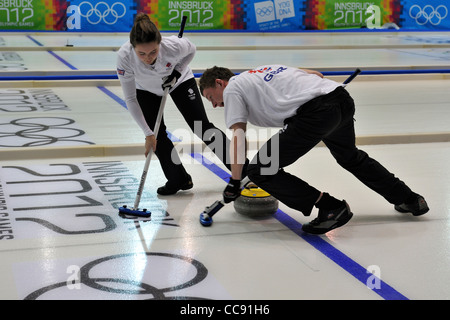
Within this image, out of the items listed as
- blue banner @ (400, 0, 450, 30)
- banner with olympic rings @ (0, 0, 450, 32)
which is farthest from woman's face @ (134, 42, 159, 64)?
blue banner @ (400, 0, 450, 30)

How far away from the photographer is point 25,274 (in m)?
3.40

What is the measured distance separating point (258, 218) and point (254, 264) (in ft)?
2.56

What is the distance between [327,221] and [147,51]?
1431 mm

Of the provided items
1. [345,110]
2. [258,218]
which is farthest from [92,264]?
[345,110]

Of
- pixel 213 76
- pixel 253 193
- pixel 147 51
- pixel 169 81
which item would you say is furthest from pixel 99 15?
pixel 213 76

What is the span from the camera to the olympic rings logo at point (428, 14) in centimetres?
1809

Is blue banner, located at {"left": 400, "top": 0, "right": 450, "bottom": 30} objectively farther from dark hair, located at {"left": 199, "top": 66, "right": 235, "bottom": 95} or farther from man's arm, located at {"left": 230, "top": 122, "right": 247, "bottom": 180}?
man's arm, located at {"left": 230, "top": 122, "right": 247, "bottom": 180}

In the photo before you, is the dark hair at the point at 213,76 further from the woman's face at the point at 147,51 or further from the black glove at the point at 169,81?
the black glove at the point at 169,81

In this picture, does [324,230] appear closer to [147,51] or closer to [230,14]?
[147,51]

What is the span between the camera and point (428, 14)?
18172mm

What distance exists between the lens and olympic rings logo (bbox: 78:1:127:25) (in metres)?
15.9

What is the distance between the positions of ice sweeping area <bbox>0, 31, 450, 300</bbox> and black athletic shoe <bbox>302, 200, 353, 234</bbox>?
0.23 ft
